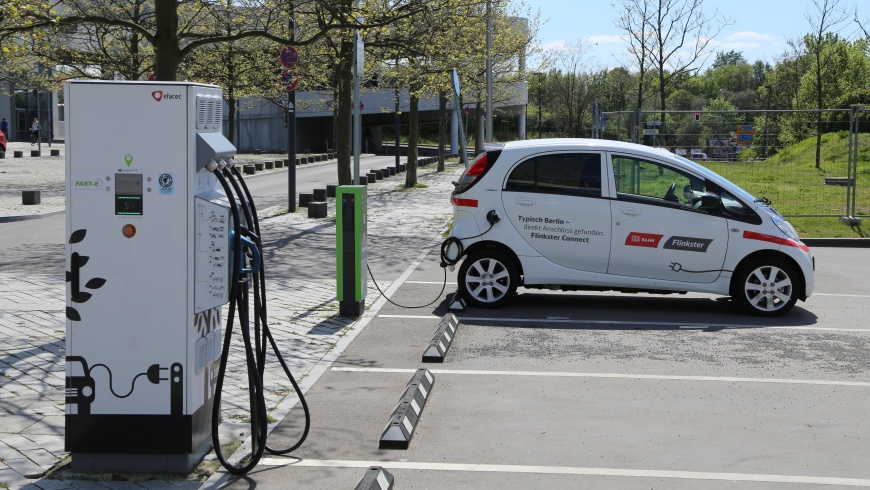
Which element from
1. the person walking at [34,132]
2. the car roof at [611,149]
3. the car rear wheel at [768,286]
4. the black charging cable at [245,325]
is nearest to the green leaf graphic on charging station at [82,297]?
the black charging cable at [245,325]

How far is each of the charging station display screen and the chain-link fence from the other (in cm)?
1474

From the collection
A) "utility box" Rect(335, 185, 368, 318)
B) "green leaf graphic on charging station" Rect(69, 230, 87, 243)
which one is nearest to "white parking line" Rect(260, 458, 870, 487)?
"green leaf graphic on charging station" Rect(69, 230, 87, 243)

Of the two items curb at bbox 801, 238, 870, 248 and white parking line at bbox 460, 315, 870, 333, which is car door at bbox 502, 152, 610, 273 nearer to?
white parking line at bbox 460, 315, 870, 333

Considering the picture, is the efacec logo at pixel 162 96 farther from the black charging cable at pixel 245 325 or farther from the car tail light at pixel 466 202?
the car tail light at pixel 466 202

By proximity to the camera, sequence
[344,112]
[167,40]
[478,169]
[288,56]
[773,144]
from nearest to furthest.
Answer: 1. [478,169]
2. [167,40]
3. [288,56]
4. [773,144]
5. [344,112]

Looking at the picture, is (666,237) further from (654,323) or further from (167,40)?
(167,40)

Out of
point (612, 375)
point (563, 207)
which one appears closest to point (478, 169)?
point (563, 207)

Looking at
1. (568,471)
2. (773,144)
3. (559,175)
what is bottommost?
(568,471)

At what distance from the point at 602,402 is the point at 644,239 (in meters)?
3.91

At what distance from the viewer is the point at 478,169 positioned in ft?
36.5

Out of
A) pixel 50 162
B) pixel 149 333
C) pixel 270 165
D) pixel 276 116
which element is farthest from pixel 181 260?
pixel 276 116

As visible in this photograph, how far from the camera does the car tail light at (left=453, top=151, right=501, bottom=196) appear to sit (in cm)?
1110

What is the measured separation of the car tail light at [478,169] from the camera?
1110cm

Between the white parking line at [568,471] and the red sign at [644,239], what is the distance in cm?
530
